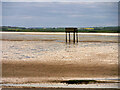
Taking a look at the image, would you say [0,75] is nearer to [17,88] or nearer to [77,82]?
[17,88]

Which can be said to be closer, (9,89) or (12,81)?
(9,89)

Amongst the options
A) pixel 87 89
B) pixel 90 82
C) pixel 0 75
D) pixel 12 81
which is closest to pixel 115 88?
pixel 87 89

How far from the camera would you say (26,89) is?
26.1ft

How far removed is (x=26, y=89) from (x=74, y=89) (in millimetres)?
1718

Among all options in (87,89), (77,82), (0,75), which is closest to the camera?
(87,89)

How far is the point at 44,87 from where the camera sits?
8344 mm

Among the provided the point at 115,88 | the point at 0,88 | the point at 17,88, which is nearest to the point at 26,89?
the point at 17,88

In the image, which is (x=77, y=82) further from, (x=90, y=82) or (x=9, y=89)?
(x=9, y=89)

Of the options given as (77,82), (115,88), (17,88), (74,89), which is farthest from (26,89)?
(115,88)

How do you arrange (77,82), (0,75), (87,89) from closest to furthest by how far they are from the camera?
(87,89) → (77,82) → (0,75)

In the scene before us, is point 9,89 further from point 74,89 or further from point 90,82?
point 90,82

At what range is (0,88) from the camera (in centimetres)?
802

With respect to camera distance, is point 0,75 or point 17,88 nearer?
point 17,88

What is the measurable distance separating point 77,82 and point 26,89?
251cm
